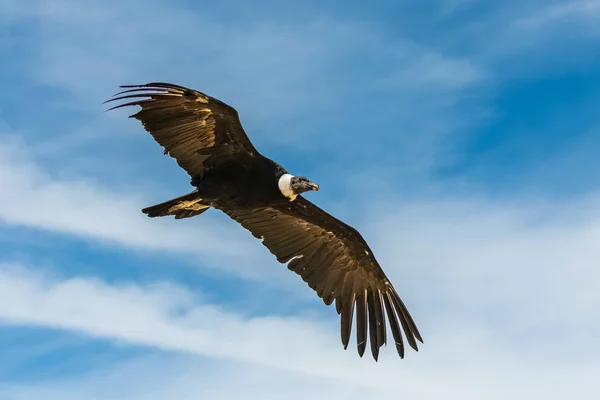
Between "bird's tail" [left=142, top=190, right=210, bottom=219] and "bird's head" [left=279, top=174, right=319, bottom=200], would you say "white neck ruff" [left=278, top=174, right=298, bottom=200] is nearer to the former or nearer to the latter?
"bird's head" [left=279, top=174, right=319, bottom=200]

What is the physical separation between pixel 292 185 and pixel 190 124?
7.97ft

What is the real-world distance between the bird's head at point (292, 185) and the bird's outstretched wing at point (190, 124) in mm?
846

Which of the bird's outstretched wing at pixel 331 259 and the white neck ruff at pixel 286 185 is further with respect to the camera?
the bird's outstretched wing at pixel 331 259

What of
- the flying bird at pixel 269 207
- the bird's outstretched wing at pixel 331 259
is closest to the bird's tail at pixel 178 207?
the flying bird at pixel 269 207

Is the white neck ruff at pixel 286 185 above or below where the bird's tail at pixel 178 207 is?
above

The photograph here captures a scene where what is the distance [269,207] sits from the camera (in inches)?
716

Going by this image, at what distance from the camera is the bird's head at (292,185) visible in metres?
16.8

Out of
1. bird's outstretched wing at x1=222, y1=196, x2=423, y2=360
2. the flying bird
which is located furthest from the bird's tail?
bird's outstretched wing at x1=222, y1=196, x2=423, y2=360

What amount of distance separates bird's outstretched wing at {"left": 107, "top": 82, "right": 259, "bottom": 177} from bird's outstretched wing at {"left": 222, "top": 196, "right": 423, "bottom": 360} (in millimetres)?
2202

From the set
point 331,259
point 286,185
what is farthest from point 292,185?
point 331,259

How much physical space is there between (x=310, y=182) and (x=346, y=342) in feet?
11.2

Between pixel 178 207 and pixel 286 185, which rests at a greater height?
pixel 286 185

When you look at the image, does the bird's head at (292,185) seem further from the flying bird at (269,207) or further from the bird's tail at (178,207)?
the bird's tail at (178,207)

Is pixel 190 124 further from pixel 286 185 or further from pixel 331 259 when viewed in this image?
pixel 331 259
